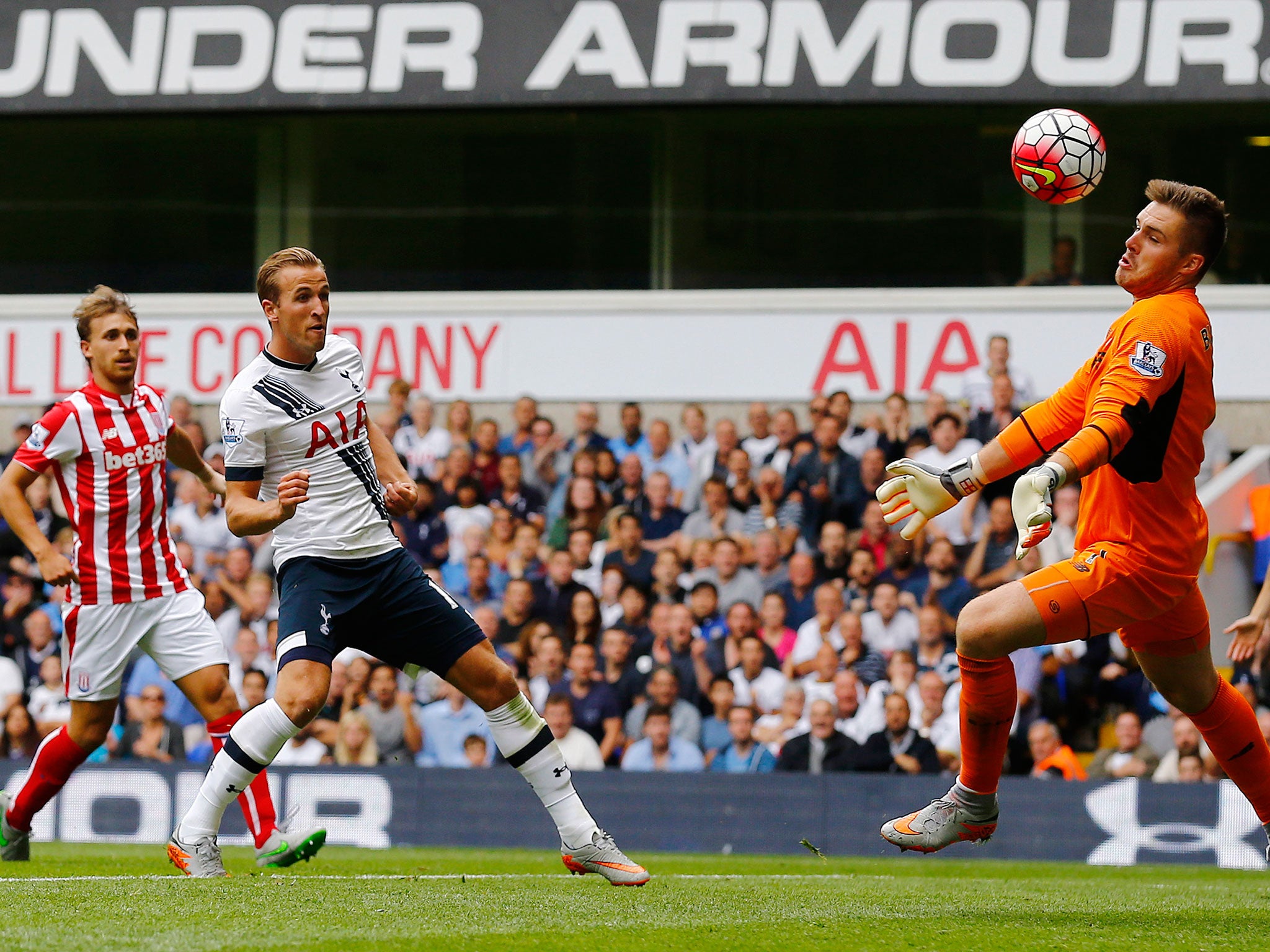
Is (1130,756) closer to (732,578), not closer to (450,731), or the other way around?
(732,578)

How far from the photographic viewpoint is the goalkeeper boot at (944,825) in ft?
19.1

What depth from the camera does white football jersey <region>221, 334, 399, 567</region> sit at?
631 cm

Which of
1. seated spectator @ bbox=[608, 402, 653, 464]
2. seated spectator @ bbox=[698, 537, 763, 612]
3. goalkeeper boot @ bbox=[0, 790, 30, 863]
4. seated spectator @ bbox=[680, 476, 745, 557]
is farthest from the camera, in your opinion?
seated spectator @ bbox=[608, 402, 653, 464]

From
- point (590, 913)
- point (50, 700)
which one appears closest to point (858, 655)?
point (50, 700)

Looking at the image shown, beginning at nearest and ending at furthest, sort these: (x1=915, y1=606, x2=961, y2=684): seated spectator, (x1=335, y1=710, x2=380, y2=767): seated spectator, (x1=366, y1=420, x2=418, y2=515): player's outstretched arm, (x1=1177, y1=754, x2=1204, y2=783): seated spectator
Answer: (x1=366, y1=420, x2=418, y2=515): player's outstretched arm < (x1=1177, y1=754, x2=1204, y2=783): seated spectator < (x1=915, y1=606, x2=961, y2=684): seated spectator < (x1=335, y1=710, x2=380, y2=767): seated spectator

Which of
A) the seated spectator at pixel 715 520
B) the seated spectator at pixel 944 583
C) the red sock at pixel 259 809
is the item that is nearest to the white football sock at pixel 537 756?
the red sock at pixel 259 809

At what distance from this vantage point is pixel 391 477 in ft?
21.9

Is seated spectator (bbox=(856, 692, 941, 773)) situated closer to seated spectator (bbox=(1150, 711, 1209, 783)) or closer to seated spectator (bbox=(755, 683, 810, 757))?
seated spectator (bbox=(755, 683, 810, 757))

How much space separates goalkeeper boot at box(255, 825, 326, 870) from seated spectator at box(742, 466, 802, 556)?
6.35 m

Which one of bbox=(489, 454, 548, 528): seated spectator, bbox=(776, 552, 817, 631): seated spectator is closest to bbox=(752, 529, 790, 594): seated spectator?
bbox=(776, 552, 817, 631): seated spectator

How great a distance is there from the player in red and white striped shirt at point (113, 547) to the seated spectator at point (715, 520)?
6123 millimetres

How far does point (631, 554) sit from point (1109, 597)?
749cm

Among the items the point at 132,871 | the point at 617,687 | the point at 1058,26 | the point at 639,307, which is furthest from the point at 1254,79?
the point at 132,871

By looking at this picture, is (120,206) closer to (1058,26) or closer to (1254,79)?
(1058,26)
